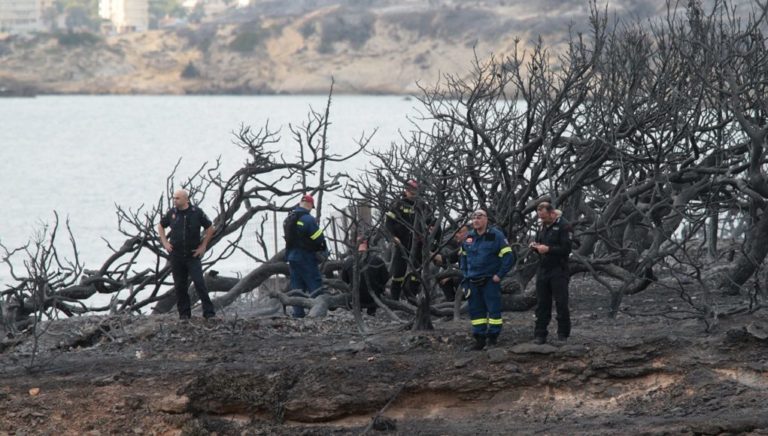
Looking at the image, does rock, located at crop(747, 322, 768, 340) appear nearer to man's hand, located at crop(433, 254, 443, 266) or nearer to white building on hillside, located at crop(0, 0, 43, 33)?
man's hand, located at crop(433, 254, 443, 266)

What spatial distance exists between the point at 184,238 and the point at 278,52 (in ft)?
334

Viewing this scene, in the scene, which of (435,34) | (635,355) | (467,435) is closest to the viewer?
(467,435)

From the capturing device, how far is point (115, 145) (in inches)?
3076

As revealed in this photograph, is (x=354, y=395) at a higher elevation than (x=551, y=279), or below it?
below

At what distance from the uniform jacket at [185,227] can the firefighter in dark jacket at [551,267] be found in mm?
3819

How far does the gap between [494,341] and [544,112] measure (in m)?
6.01

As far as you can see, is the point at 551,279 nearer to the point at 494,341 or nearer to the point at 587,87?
the point at 494,341

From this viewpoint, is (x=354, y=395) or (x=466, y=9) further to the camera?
(x=466, y=9)

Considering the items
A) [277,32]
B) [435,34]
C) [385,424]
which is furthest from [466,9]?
[385,424]

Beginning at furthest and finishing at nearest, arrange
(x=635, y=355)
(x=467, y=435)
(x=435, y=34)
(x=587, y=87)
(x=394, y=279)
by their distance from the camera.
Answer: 1. (x=435, y=34)
2. (x=587, y=87)
3. (x=394, y=279)
4. (x=635, y=355)
5. (x=467, y=435)

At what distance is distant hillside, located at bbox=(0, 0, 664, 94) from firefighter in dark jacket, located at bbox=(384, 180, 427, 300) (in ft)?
290

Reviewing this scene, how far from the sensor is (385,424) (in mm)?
12391

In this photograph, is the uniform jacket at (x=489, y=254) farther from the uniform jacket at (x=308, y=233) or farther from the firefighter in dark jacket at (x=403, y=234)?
the uniform jacket at (x=308, y=233)

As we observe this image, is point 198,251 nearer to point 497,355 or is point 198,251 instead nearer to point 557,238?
point 497,355
